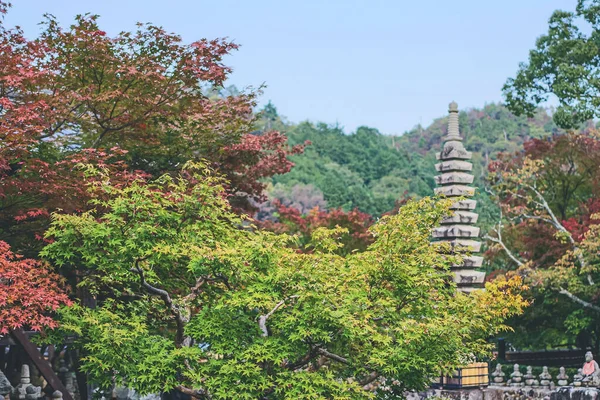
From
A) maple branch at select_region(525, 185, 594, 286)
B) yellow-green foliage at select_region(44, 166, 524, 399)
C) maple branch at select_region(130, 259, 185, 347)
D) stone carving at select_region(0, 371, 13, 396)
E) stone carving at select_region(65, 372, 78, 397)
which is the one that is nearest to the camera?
yellow-green foliage at select_region(44, 166, 524, 399)

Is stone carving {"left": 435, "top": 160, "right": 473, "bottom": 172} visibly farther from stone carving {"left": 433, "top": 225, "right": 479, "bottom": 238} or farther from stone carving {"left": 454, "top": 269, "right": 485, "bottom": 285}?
stone carving {"left": 454, "top": 269, "right": 485, "bottom": 285}

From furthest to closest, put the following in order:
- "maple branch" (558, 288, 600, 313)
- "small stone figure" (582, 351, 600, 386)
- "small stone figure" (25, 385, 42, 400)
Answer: "maple branch" (558, 288, 600, 313) → "small stone figure" (582, 351, 600, 386) → "small stone figure" (25, 385, 42, 400)

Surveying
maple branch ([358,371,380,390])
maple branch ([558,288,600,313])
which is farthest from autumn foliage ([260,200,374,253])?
maple branch ([358,371,380,390])

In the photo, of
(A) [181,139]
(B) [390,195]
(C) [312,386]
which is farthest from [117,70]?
(B) [390,195]

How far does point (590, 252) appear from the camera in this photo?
28875mm

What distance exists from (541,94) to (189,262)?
754 inches

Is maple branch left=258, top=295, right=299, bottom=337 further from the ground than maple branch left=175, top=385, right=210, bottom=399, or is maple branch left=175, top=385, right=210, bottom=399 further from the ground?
maple branch left=258, top=295, right=299, bottom=337

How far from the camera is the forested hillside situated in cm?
8044

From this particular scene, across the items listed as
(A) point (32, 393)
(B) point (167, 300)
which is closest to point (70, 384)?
(A) point (32, 393)

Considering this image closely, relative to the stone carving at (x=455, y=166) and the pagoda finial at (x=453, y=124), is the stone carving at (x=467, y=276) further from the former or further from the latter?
the pagoda finial at (x=453, y=124)

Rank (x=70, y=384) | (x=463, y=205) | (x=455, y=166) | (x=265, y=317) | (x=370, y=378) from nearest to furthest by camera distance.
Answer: (x=265, y=317) → (x=370, y=378) → (x=70, y=384) → (x=463, y=205) → (x=455, y=166)

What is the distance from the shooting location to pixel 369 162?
97312 mm

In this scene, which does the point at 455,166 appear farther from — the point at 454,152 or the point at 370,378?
the point at 370,378

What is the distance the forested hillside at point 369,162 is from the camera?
80438 mm
